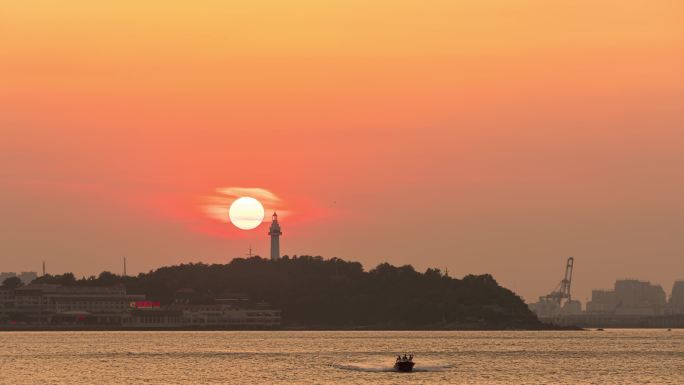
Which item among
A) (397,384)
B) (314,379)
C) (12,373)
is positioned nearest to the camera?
(397,384)

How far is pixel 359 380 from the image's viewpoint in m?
171

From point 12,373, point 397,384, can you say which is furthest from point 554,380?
point 12,373

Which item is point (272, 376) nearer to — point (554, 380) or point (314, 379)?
point (314, 379)

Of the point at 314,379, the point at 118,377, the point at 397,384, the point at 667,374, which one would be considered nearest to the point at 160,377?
the point at 118,377

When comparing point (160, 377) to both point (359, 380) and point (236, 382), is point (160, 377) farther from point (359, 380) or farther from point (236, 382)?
point (359, 380)

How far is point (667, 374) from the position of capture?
193m

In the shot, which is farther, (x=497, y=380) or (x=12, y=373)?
(x=12, y=373)

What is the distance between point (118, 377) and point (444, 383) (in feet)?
144

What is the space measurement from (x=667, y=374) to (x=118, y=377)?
3065 inches

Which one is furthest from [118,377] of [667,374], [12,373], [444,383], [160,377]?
[667,374]

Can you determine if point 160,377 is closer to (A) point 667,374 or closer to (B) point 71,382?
(B) point 71,382

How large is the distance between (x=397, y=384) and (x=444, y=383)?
727 cm

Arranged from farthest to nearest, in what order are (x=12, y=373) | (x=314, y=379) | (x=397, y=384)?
(x=12, y=373), (x=314, y=379), (x=397, y=384)

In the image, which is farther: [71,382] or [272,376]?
[272,376]
